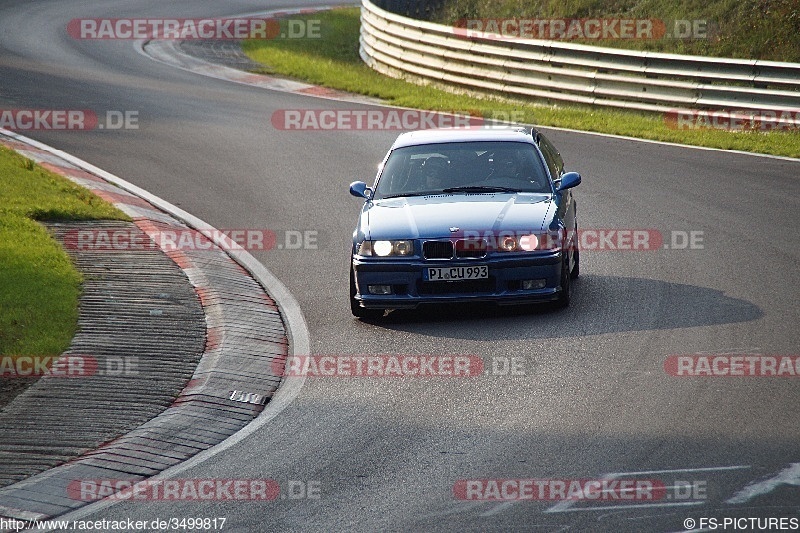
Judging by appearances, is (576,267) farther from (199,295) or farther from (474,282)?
(199,295)

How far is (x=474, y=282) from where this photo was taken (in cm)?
1059

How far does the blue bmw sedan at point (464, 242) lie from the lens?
10.6 m

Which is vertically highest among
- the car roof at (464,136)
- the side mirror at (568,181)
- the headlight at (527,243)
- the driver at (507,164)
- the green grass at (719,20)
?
the green grass at (719,20)

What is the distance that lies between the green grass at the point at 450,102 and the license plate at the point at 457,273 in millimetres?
9776

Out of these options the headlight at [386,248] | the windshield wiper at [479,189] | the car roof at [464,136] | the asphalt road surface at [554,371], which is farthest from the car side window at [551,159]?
the headlight at [386,248]

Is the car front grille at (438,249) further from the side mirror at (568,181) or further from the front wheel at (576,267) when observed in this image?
the front wheel at (576,267)

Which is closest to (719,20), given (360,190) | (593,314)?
(360,190)

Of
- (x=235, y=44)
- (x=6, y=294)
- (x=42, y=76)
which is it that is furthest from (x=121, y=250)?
(x=235, y=44)

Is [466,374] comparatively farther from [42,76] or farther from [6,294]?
[42,76]

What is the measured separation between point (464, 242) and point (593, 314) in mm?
1293

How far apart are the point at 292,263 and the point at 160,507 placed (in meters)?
6.46

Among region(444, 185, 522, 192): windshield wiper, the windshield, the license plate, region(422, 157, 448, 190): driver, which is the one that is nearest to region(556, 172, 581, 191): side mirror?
the windshield

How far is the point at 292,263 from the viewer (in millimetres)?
13180

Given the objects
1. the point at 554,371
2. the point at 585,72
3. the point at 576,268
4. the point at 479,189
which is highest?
the point at 585,72
